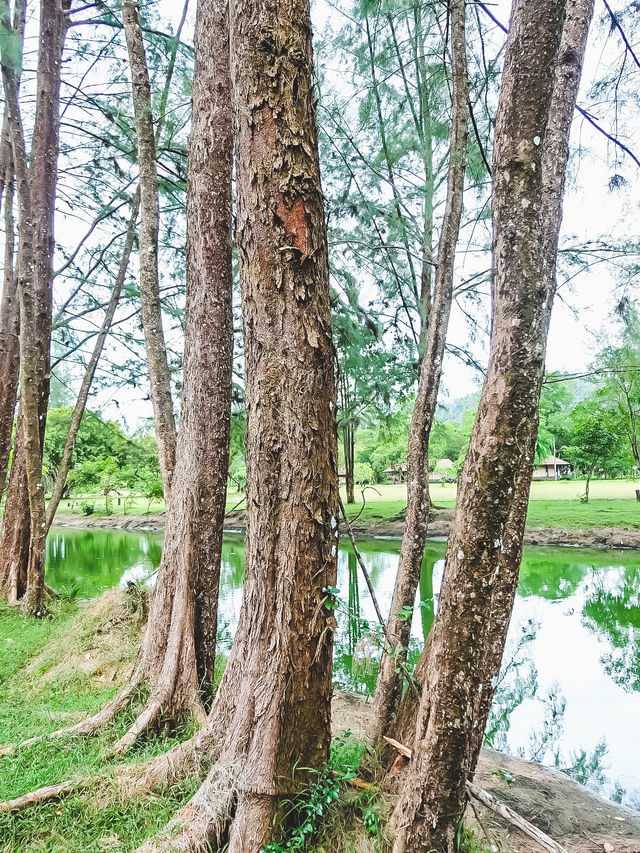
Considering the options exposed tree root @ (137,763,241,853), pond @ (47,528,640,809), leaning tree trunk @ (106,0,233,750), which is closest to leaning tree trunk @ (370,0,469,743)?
pond @ (47,528,640,809)

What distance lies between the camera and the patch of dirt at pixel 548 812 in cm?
192

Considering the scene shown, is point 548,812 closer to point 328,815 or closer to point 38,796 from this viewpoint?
point 328,815

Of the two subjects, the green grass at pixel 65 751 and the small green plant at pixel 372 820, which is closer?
the small green plant at pixel 372 820

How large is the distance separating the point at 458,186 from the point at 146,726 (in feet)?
9.45

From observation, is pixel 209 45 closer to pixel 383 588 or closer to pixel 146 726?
pixel 146 726

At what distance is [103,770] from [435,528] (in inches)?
459

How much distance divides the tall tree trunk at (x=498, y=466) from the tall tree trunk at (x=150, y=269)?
7.60 feet

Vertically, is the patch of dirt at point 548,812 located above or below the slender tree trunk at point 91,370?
below

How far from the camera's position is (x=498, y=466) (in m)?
1.38

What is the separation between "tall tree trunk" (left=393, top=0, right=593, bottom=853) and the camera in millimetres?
1391

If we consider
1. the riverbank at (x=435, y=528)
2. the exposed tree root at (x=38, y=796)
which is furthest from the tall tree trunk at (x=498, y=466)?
the riverbank at (x=435, y=528)

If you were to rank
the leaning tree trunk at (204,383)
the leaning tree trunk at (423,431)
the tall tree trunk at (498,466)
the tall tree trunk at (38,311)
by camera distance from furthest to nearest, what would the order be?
the tall tree trunk at (38,311) → the leaning tree trunk at (204,383) → the leaning tree trunk at (423,431) → the tall tree trunk at (498,466)

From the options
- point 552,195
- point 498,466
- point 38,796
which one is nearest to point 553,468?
point 552,195

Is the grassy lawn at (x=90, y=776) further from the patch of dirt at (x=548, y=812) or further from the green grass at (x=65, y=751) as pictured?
the patch of dirt at (x=548, y=812)
